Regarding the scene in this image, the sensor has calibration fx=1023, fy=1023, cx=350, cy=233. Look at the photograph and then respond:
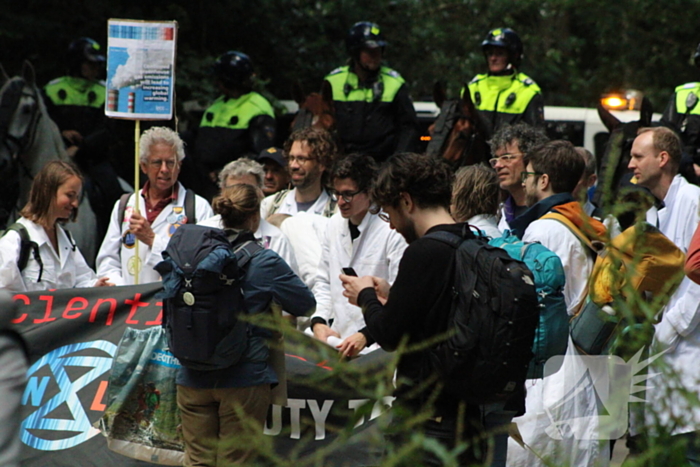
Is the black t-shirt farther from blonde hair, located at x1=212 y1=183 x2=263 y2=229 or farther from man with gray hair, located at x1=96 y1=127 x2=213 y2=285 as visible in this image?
man with gray hair, located at x1=96 y1=127 x2=213 y2=285

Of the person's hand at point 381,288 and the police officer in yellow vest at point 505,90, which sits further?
the police officer in yellow vest at point 505,90

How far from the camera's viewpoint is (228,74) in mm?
10352

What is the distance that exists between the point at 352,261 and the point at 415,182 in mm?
2421

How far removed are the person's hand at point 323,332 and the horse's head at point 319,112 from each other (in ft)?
12.1

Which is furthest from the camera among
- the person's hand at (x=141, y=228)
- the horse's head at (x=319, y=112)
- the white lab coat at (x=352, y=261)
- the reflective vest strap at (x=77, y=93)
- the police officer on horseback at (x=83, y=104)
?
the reflective vest strap at (x=77, y=93)

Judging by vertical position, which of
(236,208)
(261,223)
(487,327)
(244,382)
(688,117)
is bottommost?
(244,382)

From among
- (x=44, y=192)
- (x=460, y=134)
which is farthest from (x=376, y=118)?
(x=44, y=192)

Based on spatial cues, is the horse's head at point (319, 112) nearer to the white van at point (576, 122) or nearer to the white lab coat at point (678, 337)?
the white van at point (576, 122)

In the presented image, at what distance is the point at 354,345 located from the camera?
5457mm

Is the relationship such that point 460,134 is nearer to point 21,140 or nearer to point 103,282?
point 103,282

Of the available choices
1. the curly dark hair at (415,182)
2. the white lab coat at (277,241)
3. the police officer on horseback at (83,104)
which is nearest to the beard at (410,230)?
the curly dark hair at (415,182)

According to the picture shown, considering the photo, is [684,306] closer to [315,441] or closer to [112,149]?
[315,441]

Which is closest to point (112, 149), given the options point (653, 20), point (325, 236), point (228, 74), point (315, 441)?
point (228, 74)

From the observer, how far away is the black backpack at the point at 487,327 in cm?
373
